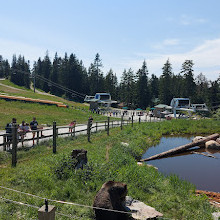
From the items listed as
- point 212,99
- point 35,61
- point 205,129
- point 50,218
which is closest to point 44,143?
point 50,218

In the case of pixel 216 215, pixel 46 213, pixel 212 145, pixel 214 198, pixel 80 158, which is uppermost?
pixel 46 213

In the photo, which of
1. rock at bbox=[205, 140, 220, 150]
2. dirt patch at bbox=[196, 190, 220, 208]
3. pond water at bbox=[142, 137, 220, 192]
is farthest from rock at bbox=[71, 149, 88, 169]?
rock at bbox=[205, 140, 220, 150]

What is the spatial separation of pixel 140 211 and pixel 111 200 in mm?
1037

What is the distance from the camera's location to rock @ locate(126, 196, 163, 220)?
5.47 metres

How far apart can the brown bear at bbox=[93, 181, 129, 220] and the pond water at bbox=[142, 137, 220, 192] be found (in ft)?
20.5

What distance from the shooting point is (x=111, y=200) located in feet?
17.1

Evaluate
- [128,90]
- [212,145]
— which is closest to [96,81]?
[128,90]

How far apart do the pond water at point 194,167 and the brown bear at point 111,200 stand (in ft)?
20.5

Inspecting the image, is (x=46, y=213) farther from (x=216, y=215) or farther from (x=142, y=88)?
(x=142, y=88)

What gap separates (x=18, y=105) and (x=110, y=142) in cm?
2398

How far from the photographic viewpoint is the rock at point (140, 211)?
5.47 m

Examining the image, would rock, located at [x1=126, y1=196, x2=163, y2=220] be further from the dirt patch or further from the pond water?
the pond water

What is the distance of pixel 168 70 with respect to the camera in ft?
262

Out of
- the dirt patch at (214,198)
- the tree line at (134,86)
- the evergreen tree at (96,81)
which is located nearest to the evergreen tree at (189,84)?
the tree line at (134,86)
